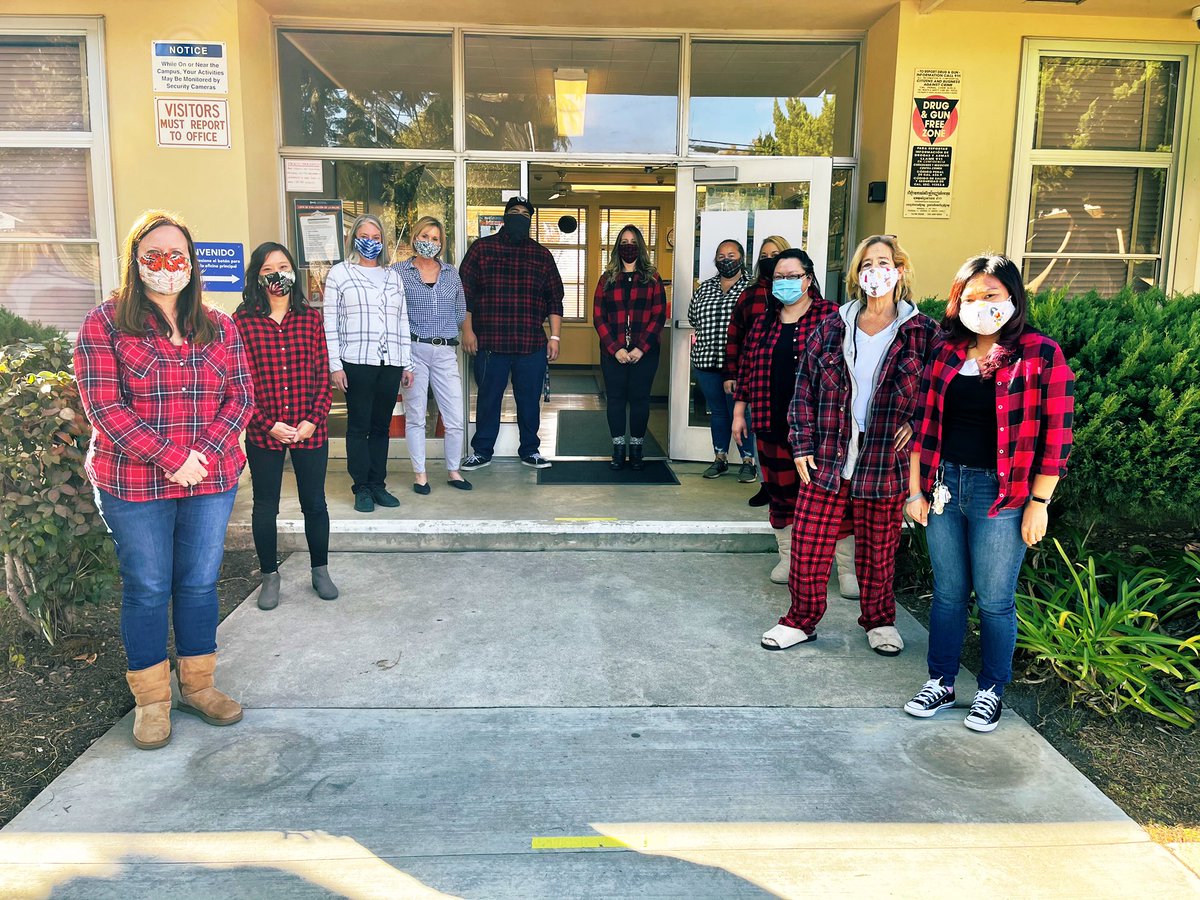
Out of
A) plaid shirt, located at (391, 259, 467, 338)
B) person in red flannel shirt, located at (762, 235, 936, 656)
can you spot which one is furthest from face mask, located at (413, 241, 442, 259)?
person in red flannel shirt, located at (762, 235, 936, 656)

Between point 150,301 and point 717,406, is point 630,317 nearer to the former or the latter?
point 717,406

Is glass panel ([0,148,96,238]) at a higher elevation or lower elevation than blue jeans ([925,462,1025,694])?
higher

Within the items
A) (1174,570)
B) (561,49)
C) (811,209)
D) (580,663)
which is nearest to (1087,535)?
(1174,570)

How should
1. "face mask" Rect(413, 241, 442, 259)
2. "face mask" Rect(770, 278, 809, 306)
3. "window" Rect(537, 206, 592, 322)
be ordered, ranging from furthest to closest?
1. "window" Rect(537, 206, 592, 322)
2. "face mask" Rect(413, 241, 442, 259)
3. "face mask" Rect(770, 278, 809, 306)

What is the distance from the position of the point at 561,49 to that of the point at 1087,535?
5.30 m

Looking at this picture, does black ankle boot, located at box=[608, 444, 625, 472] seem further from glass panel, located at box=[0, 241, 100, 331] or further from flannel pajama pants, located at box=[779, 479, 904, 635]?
glass panel, located at box=[0, 241, 100, 331]

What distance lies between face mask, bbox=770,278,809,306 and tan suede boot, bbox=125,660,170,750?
3.13 metres

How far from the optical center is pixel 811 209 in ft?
22.8

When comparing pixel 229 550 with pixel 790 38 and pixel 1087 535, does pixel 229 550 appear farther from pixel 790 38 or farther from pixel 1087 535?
pixel 790 38

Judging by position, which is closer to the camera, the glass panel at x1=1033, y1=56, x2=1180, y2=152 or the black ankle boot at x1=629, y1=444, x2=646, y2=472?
the glass panel at x1=1033, y1=56, x2=1180, y2=152

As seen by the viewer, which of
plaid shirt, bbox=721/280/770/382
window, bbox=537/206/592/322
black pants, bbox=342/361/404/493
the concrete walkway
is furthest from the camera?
window, bbox=537/206/592/322

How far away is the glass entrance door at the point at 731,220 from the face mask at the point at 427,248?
6.52ft

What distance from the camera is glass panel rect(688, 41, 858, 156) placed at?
726 cm

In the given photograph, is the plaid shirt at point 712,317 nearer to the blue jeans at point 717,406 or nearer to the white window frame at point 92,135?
the blue jeans at point 717,406
